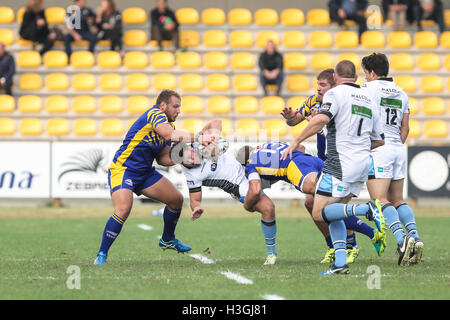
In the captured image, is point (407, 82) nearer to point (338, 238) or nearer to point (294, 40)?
point (294, 40)

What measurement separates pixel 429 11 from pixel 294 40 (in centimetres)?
418

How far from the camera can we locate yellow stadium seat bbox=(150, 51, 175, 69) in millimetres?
21594

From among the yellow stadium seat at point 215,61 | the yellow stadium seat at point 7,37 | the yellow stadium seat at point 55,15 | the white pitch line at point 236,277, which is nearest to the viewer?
the white pitch line at point 236,277

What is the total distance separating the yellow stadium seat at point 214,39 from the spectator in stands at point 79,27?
3.13m

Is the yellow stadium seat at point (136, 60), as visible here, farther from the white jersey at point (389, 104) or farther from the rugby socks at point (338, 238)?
the rugby socks at point (338, 238)

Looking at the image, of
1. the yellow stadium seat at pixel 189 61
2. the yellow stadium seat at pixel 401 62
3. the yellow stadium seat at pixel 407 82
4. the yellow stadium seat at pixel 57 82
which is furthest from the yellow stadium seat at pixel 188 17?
the yellow stadium seat at pixel 407 82

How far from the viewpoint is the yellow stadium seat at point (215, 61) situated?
71.3 ft

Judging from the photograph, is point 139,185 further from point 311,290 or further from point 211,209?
point 211,209

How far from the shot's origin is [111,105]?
20.6 meters

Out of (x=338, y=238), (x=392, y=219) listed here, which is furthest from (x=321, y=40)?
(x=338, y=238)

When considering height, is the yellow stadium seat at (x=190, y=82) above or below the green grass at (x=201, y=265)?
above

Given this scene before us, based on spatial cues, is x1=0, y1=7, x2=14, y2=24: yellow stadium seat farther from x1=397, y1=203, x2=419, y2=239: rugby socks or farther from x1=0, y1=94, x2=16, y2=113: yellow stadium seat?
x1=397, y1=203, x2=419, y2=239: rugby socks

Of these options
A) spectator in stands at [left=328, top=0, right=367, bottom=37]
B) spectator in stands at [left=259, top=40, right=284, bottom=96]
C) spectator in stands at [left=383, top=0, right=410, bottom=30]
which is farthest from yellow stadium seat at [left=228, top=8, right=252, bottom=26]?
spectator in stands at [left=383, top=0, right=410, bottom=30]

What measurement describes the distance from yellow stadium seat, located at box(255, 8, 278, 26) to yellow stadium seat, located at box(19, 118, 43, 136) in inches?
282
